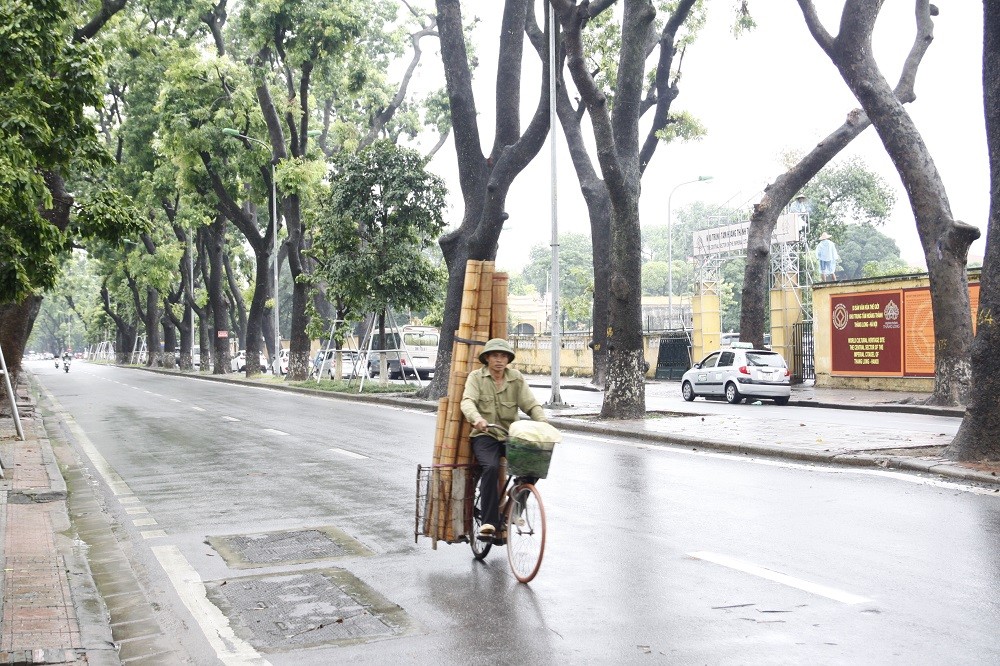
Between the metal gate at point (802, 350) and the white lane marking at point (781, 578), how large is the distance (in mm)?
27893

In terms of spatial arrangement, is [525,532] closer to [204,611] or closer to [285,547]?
[204,611]

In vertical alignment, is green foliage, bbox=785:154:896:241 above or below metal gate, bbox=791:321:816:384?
above

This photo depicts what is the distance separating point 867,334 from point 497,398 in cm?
2494

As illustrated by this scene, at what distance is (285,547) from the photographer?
26.0ft

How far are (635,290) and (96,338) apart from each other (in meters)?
117

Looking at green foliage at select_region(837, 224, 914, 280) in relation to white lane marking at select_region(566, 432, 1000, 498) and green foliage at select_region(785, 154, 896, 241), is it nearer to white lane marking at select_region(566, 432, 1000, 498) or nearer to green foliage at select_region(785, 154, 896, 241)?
green foliage at select_region(785, 154, 896, 241)

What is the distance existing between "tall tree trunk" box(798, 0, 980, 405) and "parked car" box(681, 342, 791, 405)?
627 centimetres

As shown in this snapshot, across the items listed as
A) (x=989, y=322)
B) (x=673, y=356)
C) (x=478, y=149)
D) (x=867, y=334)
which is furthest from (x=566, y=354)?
(x=989, y=322)

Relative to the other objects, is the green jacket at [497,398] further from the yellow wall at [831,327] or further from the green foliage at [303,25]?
the green foliage at [303,25]

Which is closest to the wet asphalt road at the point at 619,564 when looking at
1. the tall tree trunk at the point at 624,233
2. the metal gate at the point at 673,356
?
the tall tree trunk at the point at 624,233

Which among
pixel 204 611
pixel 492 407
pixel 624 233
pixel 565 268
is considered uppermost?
pixel 565 268

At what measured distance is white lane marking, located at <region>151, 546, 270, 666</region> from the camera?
17.1ft

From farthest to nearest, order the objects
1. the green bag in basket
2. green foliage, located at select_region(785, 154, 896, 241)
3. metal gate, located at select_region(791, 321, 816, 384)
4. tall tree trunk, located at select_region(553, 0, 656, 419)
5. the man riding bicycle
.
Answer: green foliage, located at select_region(785, 154, 896, 241) → metal gate, located at select_region(791, 321, 816, 384) → tall tree trunk, located at select_region(553, 0, 656, 419) → the man riding bicycle → the green bag in basket

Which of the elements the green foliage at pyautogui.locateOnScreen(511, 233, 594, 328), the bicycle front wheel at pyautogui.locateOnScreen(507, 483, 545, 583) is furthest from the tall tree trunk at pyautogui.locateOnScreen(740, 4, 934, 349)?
the green foliage at pyautogui.locateOnScreen(511, 233, 594, 328)
